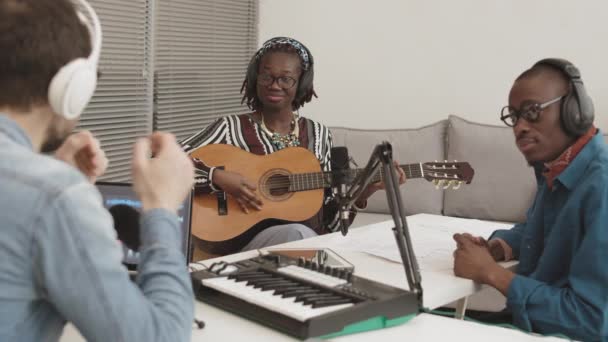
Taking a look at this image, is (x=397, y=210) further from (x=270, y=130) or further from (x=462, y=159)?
(x=462, y=159)

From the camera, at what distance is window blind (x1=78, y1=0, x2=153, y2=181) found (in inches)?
148

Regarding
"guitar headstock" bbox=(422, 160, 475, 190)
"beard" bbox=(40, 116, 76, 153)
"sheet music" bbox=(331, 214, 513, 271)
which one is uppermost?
"beard" bbox=(40, 116, 76, 153)

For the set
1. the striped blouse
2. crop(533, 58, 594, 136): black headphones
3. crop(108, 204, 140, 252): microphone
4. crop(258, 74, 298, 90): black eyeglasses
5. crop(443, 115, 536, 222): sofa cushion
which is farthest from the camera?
crop(443, 115, 536, 222): sofa cushion

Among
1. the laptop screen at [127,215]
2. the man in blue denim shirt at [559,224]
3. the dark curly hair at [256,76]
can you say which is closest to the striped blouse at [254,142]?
the dark curly hair at [256,76]

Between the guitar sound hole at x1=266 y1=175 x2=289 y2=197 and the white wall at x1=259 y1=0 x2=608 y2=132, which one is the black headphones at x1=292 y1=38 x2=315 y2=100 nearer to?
the guitar sound hole at x1=266 y1=175 x2=289 y2=197

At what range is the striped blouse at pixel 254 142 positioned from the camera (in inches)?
110

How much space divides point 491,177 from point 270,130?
1583mm

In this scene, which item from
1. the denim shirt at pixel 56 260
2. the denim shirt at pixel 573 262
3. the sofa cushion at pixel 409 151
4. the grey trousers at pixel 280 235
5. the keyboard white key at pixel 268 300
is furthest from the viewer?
the sofa cushion at pixel 409 151

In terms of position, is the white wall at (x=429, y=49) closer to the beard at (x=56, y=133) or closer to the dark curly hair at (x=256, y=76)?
the dark curly hair at (x=256, y=76)

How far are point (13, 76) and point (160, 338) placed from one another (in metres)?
0.40

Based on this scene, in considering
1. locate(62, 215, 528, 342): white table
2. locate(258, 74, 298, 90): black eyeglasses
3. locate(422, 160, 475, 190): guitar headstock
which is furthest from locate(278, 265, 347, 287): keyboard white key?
locate(258, 74, 298, 90): black eyeglasses

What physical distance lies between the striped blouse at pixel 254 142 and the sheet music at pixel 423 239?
36cm

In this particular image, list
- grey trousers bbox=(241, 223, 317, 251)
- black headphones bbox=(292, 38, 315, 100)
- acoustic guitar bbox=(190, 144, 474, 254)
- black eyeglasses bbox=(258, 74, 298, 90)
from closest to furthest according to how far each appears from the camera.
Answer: grey trousers bbox=(241, 223, 317, 251), acoustic guitar bbox=(190, 144, 474, 254), black eyeglasses bbox=(258, 74, 298, 90), black headphones bbox=(292, 38, 315, 100)

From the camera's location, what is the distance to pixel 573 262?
1.71 meters
